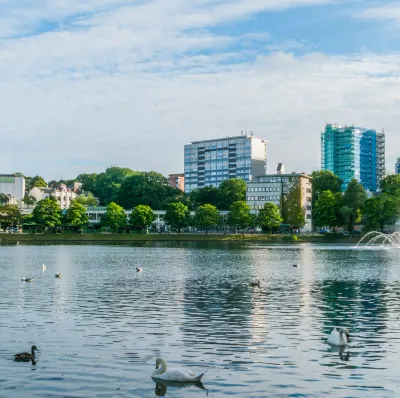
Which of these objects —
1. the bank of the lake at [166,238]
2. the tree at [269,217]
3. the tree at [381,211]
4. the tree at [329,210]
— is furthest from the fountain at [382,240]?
the tree at [269,217]

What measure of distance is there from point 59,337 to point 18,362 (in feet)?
16.5

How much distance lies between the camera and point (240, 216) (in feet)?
612

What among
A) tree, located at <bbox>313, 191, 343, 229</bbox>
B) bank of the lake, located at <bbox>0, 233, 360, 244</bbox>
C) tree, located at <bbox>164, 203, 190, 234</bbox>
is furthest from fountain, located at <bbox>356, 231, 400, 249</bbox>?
tree, located at <bbox>164, 203, 190, 234</bbox>

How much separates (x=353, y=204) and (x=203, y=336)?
503 ft

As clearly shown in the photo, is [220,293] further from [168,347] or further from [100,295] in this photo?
[168,347]

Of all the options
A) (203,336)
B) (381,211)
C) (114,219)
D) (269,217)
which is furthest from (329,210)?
(203,336)

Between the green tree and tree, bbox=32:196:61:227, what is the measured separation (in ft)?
164

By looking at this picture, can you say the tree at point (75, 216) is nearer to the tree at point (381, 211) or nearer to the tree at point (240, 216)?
the tree at point (240, 216)

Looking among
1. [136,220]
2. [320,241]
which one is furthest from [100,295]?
[136,220]

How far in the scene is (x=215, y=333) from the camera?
29.7 m

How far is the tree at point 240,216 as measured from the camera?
7333 inches

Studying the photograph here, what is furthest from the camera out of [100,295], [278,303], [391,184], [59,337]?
[391,184]

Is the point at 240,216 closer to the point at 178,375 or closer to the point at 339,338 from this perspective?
the point at 339,338

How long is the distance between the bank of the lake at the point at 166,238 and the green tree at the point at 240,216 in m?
3.55
